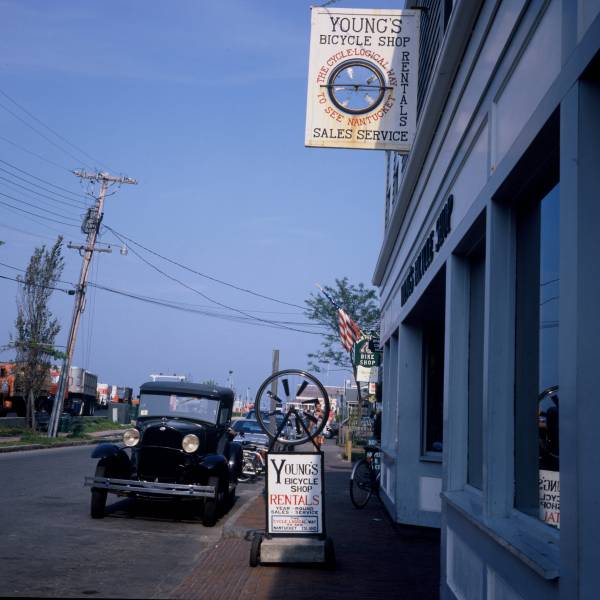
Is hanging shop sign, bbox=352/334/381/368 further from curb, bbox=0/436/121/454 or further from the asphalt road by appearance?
curb, bbox=0/436/121/454

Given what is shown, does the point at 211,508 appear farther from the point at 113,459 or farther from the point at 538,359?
the point at 538,359

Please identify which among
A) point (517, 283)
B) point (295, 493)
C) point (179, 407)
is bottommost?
point (295, 493)

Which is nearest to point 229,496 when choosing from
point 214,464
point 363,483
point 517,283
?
point 214,464

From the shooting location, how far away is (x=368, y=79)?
9344 millimetres

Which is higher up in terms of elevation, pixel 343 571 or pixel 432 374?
pixel 432 374

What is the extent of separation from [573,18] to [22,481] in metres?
14.5

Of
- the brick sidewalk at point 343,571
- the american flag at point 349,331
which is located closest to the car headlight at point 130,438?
the brick sidewalk at point 343,571

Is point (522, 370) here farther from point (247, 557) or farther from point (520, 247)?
point (247, 557)

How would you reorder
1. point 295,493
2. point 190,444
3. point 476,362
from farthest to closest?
point 190,444 < point 295,493 < point 476,362

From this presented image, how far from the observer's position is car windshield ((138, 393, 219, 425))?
13.1 m

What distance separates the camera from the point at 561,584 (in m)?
3.36

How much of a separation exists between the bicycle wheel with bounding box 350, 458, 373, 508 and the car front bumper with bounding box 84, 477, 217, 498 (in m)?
3.34

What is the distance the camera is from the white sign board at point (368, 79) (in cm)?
926

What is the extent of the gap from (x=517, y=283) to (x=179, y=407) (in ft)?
29.6
